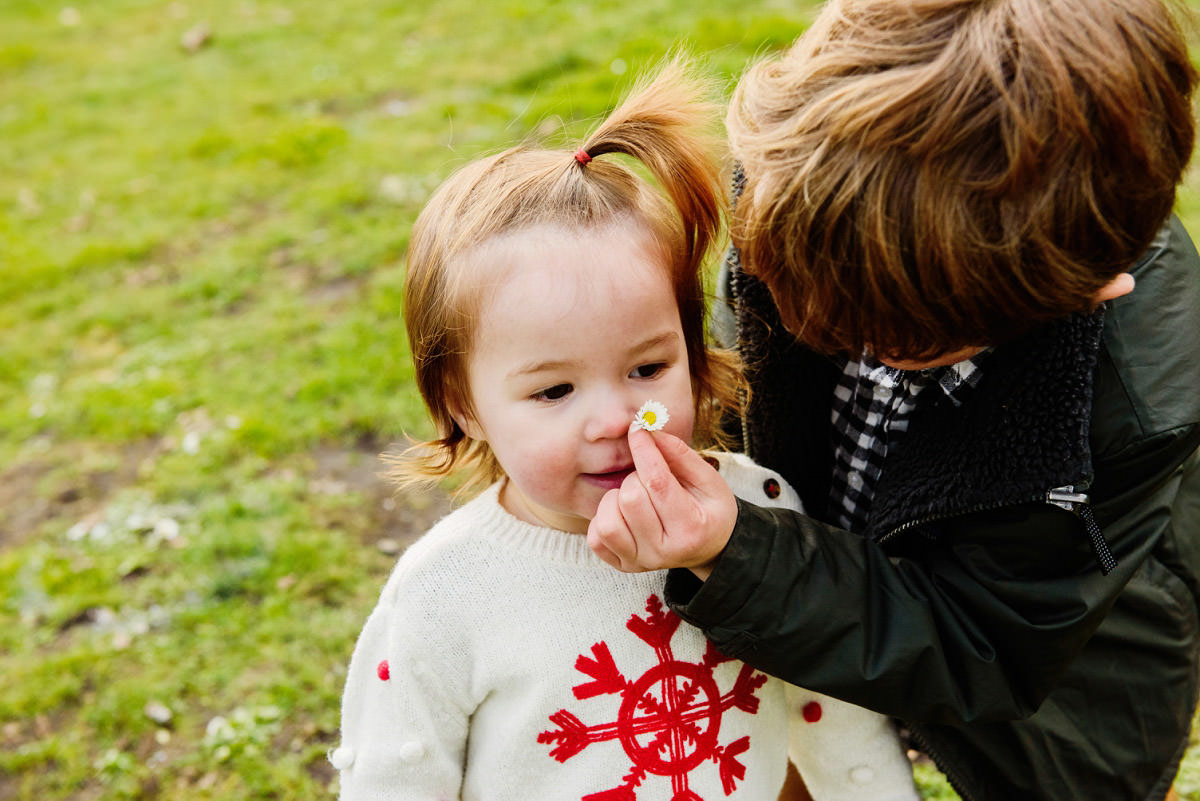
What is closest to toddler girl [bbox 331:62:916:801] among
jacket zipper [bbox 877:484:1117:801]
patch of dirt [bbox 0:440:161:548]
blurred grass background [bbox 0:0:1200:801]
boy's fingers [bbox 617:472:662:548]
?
boy's fingers [bbox 617:472:662:548]

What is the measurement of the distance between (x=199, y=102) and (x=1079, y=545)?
7.69 metres

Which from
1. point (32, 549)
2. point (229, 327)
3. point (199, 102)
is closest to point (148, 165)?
point (199, 102)

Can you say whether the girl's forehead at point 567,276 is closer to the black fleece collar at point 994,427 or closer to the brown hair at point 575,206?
the brown hair at point 575,206

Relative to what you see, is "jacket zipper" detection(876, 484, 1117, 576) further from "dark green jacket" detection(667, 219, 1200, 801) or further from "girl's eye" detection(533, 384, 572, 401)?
"girl's eye" detection(533, 384, 572, 401)

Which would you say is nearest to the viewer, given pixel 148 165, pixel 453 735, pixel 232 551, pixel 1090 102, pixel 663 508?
pixel 1090 102

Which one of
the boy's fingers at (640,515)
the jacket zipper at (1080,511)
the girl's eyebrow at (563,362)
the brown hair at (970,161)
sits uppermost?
the brown hair at (970,161)

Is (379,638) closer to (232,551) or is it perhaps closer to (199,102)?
(232,551)

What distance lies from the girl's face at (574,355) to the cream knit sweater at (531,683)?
0.17 m

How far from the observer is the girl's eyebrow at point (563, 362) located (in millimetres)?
1512

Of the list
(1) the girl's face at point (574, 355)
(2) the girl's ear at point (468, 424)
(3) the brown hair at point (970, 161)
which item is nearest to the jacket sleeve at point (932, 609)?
(1) the girl's face at point (574, 355)

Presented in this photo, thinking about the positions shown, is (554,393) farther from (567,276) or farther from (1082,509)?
(1082,509)

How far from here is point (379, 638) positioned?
170cm

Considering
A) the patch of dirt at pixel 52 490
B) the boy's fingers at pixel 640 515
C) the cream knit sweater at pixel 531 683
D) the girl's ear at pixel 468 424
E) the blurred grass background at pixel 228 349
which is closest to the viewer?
the boy's fingers at pixel 640 515

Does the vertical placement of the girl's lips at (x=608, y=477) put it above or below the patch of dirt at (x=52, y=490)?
above
